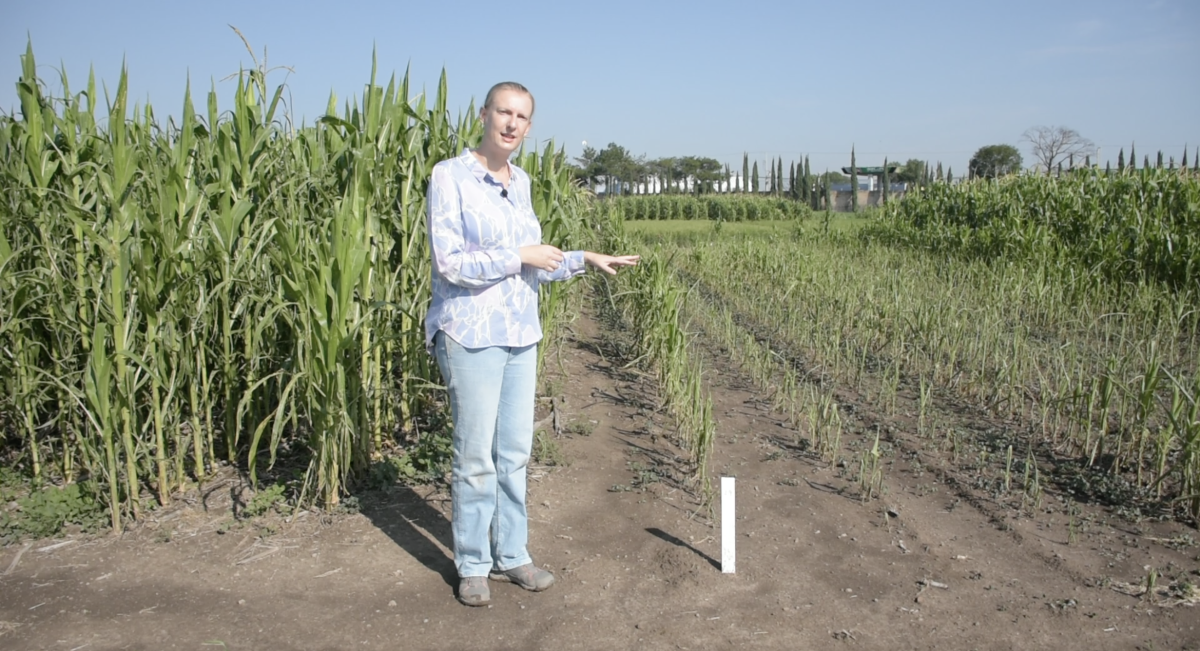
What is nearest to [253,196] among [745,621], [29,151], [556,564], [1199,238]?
[29,151]

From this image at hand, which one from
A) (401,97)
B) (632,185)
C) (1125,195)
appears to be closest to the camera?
(401,97)

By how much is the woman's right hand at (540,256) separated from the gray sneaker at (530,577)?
120cm

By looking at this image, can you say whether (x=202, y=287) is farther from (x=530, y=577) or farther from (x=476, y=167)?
(x=530, y=577)

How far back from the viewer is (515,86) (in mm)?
2967

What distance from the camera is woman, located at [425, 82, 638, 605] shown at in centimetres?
292

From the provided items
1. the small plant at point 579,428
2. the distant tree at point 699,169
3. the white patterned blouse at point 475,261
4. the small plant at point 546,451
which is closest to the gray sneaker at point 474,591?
the white patterned blouse at point 475,261

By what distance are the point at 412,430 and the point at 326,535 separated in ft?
4.01

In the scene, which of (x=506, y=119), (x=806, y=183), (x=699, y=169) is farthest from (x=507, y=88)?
(x=699, y=169)

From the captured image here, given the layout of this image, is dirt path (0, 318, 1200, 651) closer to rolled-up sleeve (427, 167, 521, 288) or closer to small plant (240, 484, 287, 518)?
small plant (240, 484, 287, 518)

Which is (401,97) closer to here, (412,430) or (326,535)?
(412,430)

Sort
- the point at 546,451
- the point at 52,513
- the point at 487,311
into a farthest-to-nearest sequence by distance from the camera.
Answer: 1. the point at 546,451
2. the point at 52,513
3. the point at 487,311

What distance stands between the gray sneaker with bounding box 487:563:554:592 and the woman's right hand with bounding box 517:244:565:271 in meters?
1.20

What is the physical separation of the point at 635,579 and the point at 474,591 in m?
0.66

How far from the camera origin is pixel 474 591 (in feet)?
10.5
